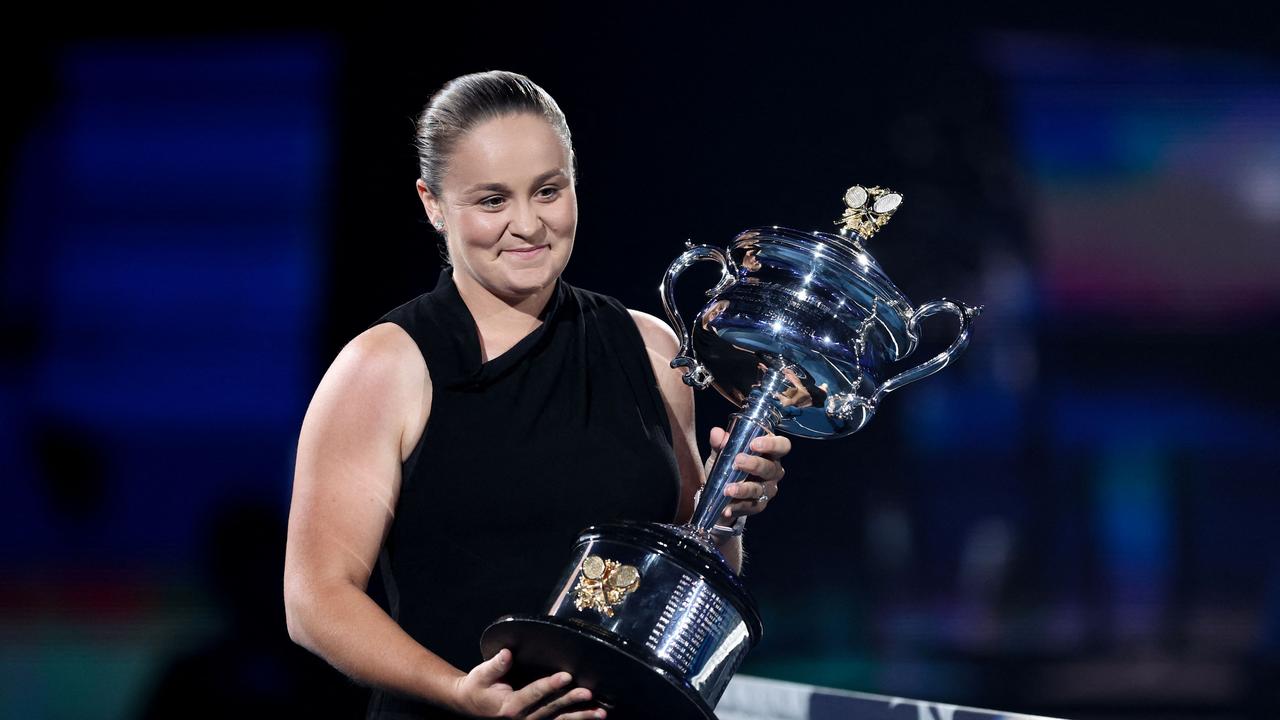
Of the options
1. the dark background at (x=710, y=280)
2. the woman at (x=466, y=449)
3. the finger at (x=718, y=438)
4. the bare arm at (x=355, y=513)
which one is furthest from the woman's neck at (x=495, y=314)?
the dark background at (x=710, y=280)

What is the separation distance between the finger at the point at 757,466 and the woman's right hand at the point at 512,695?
286 millimetres

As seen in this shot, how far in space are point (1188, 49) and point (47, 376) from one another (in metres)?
2.40

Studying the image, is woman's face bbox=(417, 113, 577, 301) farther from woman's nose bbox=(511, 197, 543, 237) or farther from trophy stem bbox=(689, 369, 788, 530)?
trophy stem bbox=(689, 369, 788, 530)

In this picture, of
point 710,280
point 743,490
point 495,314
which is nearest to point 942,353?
point 743,490

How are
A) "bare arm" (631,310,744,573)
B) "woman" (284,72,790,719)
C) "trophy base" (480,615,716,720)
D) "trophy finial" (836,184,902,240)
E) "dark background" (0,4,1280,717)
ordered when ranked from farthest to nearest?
"dark background" (0,4,1280,717)
"bare arm" (631,310,744,573)
"trophy finial" (836,184,902,240)
"woman" (284,72,790,719)
"trophy base" (480,615,716,720)

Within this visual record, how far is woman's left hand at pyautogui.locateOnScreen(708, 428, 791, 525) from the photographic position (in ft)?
4.07

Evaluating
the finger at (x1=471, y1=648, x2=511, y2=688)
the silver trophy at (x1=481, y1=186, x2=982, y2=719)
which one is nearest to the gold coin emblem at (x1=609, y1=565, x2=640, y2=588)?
the silver trophy at (x1=481, y1=186, x2=982, y2=719)

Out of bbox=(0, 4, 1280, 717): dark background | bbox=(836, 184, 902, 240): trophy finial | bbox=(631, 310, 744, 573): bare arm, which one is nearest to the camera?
bbox=(836, 184, 902, 240): trophy finial

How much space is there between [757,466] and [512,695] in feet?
1.13

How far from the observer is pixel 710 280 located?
2.62m

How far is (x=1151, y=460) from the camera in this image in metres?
2.35

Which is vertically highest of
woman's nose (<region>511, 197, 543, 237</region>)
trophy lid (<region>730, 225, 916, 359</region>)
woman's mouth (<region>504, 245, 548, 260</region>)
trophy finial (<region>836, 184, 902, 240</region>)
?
trophy finial (<region>836, 184, 902, 240</region>)

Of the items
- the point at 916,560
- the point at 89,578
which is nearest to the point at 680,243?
the point at 916,560

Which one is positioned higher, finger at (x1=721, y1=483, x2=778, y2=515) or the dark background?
the dark background
